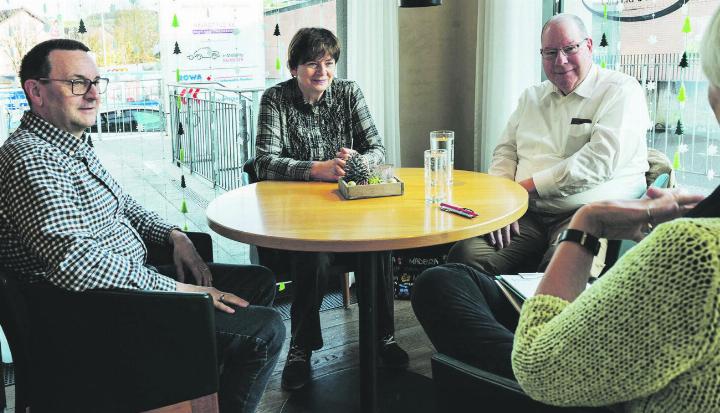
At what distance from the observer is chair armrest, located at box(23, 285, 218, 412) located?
1.52 meters

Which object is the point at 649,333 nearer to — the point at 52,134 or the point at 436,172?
the point at 436,172

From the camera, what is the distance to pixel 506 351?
1.28 metres

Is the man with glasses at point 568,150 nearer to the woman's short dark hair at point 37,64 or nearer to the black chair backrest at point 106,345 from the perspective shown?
the black chair backrest at point 106,345

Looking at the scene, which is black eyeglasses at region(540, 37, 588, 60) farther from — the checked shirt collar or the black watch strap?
the checked shirt collar

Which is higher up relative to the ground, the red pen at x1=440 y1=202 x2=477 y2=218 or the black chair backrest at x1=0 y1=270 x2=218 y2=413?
→ the red pen at x1=440 y1=202 x2=477 y2=218

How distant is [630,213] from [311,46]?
1685 mm

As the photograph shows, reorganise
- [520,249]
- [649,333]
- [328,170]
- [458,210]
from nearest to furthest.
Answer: [649,333]
[458,210]
[328,170]
[520,249]

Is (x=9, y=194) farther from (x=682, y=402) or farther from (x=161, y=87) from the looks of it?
(x=161, y=87)

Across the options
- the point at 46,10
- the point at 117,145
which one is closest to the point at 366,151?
the point at 117,145

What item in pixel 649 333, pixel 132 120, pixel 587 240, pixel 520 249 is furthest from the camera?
pixel 132 120

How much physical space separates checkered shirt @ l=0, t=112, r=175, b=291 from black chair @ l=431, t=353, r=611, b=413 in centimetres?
84

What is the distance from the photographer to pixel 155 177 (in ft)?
11.1

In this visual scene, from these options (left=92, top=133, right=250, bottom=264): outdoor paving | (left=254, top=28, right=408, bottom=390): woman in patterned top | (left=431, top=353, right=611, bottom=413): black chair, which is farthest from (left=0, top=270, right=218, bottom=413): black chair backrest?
(left=92, top=133, right=250, bottom=264): outdoor paving

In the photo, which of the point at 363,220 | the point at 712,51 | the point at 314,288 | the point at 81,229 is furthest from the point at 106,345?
the point at 712,51
